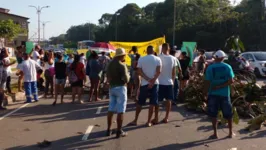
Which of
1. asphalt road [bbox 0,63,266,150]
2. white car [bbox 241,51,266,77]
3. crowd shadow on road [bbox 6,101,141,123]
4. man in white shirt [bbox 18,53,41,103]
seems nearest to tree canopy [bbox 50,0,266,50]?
white car [bbox 241,51,266,77]

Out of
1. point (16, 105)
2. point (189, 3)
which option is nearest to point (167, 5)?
point (189, 3)

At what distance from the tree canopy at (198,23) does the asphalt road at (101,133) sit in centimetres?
1813

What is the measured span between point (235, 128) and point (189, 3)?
78.3 m

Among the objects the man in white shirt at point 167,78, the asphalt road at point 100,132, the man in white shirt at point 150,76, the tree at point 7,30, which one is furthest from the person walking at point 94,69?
the tree at point 7,30

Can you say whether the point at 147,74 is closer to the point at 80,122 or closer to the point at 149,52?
the point at 149,52

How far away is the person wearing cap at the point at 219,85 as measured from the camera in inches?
311

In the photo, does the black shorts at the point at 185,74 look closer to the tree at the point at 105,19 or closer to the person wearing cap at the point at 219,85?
the person wearing cap at the point at 219,85

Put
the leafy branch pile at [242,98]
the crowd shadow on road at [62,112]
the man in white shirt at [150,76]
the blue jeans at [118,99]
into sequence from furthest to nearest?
1. the crowd shadow on road at [62,112]
2. the leafy branch pile at [242,98]
3. the man in white shirt at [150,76]
4. the blue jeans at [118,99]

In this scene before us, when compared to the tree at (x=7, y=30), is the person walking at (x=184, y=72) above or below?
below

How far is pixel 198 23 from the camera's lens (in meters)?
66.7

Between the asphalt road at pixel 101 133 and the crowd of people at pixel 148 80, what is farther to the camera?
the crowd of people at pixel 148 80

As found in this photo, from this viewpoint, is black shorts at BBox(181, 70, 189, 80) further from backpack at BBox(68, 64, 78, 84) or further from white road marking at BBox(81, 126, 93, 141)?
white road marking at BBox(81, 126, 93, 141)

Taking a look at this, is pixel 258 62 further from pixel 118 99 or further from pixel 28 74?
pixel 118 99

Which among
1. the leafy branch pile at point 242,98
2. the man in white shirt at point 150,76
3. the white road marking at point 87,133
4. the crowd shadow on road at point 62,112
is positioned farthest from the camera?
the crowd shadow on road at point 62,112
